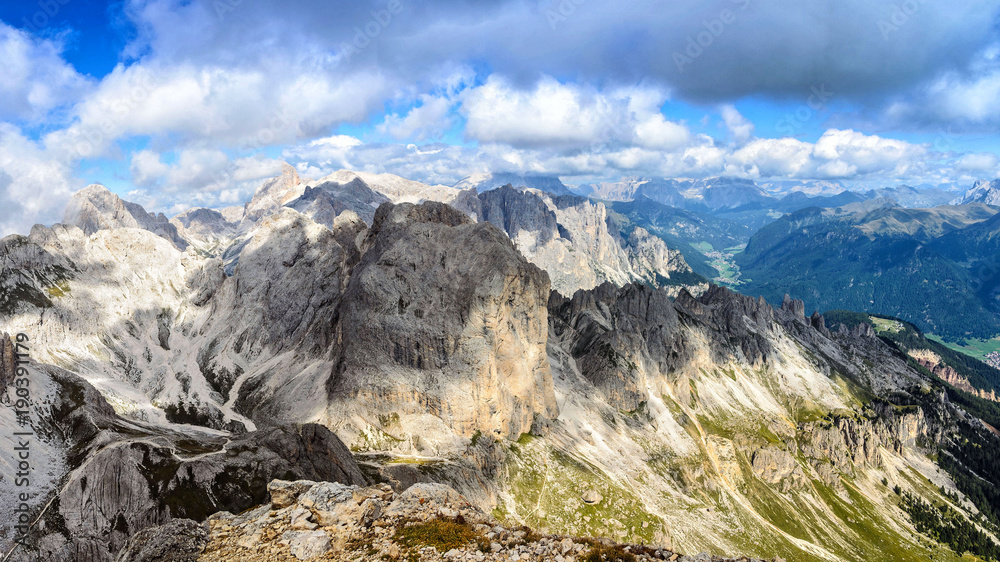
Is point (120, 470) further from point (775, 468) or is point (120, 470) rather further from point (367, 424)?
point (775, 468)

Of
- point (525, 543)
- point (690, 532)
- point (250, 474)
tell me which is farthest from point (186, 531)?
point (690, 532)

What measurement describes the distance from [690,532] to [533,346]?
6262cm

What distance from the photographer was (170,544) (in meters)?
25.2

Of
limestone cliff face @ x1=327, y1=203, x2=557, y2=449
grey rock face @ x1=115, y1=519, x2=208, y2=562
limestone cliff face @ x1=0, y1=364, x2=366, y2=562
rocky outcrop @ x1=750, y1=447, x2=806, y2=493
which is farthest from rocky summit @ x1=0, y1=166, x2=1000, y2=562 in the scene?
rocky outcrop @ x1=750, y1=447, x2=806, y2=493

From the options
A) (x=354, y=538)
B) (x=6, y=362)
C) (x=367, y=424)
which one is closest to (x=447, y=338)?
(x=367, y=424)

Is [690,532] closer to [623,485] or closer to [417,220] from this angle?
[623,485]

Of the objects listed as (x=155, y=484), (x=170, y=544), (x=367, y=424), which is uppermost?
(x=170, y=544)

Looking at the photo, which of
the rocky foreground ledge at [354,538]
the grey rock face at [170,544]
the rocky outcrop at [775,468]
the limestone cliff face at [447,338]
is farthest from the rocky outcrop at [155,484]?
the rocky outcrop at [775,468]

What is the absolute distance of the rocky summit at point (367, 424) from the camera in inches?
1188

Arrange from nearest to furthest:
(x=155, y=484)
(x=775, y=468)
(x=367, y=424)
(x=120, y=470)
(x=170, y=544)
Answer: (x=170, y=544)
(x=120, y=470)
(x=155, y=484)
(x=367, y=424)
(x=775, y=468)

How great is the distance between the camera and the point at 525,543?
27000 millimetres

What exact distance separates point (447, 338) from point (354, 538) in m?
88.9

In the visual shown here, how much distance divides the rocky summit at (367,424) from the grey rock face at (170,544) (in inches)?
5.5

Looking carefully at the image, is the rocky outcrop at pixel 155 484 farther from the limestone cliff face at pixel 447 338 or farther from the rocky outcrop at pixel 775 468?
the rocky outcrop at pixel 775 468
